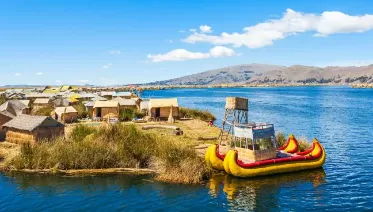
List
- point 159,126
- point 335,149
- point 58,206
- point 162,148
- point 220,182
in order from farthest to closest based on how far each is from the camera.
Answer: point 159,126 < point 335,149 < point 162,148 < point 220,182 < point 58,206

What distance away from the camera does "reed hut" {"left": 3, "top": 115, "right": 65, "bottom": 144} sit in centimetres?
3278

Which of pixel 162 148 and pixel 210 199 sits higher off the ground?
pixel 162 148

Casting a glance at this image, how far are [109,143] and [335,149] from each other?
2150 centimetres

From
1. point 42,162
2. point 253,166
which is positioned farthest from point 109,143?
point 253,166

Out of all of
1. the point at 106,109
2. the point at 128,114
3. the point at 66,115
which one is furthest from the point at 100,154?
the point at 128,114

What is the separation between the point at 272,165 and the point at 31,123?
69.7 ft

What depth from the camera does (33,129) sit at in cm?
3247

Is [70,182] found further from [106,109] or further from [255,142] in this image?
[106,109]

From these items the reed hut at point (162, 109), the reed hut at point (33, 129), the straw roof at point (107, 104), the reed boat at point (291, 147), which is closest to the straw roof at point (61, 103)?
the straw roof at point (107, 104)

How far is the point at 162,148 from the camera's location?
2598cm

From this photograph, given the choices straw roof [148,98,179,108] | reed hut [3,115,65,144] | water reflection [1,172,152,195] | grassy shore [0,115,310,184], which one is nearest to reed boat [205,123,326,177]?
grassy shore [0,115,310,184]

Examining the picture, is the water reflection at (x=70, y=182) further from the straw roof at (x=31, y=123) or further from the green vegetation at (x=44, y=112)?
the green vegetation at (x=44, y=112)

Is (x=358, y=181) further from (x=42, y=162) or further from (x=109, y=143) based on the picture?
(x=42, y=162)

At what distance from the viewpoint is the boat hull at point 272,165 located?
80.7ft
